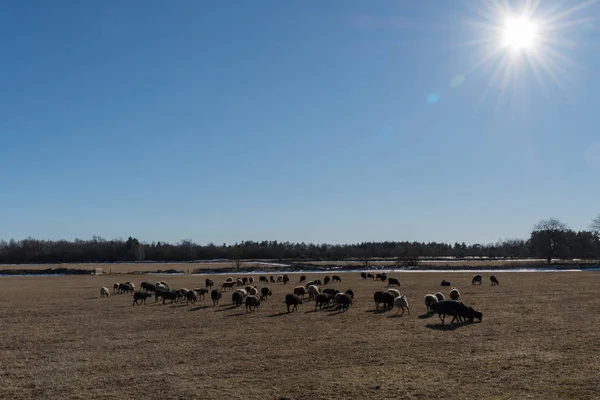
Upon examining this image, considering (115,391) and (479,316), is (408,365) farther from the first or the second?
(479,316)

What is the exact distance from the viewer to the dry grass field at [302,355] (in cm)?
1247

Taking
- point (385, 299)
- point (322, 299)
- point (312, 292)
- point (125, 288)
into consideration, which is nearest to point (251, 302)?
point (322, 299)

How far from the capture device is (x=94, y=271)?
83.5 meters

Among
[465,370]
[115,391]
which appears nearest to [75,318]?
[115,391]

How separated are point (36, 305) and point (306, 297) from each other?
63.3ft

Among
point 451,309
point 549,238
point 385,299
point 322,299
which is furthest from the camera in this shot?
point 549,238

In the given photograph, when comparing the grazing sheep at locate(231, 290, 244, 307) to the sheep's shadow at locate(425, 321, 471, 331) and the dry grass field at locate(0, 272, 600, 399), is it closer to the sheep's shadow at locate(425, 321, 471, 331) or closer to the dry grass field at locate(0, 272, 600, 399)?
the dry grass field at locate(0, 272, 600, 399)

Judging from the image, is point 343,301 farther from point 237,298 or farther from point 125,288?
point 125,288

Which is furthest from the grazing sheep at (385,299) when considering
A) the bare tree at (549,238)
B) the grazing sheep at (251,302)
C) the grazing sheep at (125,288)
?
the bare tree at (549,238)

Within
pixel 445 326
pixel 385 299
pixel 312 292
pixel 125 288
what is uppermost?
pixel 385 299

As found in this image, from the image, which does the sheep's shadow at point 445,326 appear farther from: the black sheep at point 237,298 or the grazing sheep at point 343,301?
the black sheep at point 237,298

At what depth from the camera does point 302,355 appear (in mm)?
16250

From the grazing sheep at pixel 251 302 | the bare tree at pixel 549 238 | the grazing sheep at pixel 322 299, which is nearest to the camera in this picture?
the grazing sheep at pixel 251 302

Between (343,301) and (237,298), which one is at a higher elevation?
(343,301)
